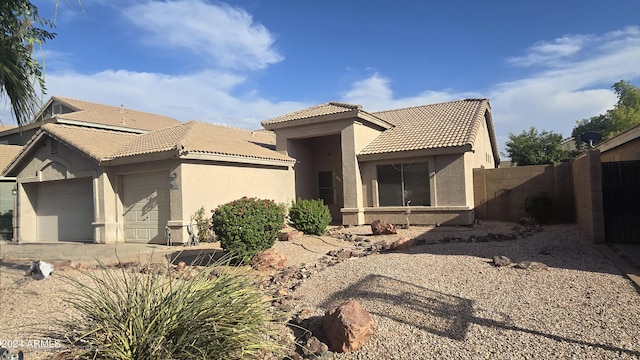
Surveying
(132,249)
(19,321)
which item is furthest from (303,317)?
(132,249)

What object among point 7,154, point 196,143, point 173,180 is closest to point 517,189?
point 196,143

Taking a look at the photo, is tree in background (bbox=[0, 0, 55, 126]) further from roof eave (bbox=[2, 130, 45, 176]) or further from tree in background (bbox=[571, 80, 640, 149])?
tree in background (bbox=[571, 80, 640, 149])

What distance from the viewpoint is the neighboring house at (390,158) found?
52.8ft

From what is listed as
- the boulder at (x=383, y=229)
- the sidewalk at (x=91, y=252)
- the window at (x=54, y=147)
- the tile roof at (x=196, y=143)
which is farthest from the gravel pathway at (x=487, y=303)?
the window at (x=54, y=147)

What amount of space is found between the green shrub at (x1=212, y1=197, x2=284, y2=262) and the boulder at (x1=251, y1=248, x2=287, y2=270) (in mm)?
246

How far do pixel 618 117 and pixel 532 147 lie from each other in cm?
970

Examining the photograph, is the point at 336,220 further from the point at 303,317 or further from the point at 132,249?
the point at 303,317

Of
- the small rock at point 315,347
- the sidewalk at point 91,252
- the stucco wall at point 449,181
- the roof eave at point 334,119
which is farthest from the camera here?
the roof eave at point 334,119

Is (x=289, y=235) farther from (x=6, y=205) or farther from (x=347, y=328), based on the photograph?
(x=6, y=205)

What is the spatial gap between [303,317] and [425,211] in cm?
1129

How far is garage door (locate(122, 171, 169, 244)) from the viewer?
1488 cm

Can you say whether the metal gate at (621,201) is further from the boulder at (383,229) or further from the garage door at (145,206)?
the garage door at (145,206)

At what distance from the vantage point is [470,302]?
20.5 feet

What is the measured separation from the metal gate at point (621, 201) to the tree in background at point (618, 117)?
25803 mm
